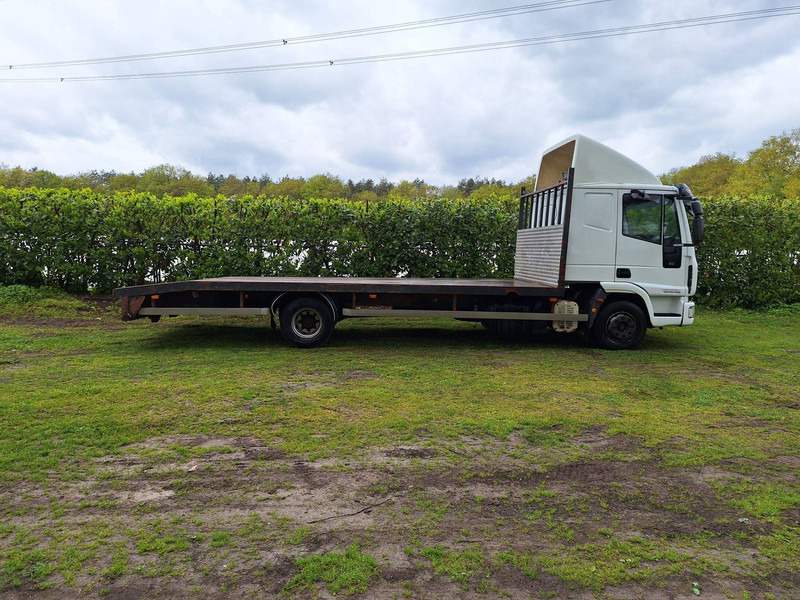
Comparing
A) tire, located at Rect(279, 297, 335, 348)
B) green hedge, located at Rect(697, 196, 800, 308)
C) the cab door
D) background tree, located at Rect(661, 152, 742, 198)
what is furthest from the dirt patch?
background tree, located at Rect(661, 152, 742, 198)

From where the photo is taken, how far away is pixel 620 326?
881cm

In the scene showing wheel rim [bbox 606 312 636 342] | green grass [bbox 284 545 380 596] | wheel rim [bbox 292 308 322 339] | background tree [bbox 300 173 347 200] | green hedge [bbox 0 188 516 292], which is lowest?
green grass [bbox 284 545 380 596]

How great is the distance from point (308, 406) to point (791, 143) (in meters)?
54.1

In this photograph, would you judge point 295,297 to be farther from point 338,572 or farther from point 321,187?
point 321,187

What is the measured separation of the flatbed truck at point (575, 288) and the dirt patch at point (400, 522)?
163 inches

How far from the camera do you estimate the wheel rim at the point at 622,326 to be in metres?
8.77

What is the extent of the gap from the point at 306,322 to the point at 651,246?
5.23 metres

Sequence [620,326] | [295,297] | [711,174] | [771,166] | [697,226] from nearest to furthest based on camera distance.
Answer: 1. [697,226]
2. [295,297]
3. [620,326]
4. [771,166]
5. [711,174]

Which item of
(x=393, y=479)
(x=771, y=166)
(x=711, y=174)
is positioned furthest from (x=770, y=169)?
(x=393, y=479)

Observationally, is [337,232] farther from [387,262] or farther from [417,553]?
[417,553]

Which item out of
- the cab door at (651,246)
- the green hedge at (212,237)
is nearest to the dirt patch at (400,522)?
the cab door at (651,246)

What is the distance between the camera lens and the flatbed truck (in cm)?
833

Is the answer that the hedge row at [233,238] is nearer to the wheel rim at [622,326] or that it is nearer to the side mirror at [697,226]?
the wheel rim at [622,326]

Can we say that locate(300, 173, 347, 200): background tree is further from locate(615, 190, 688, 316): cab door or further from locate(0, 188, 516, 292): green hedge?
locate(615, 190, 688, 316): cab door
